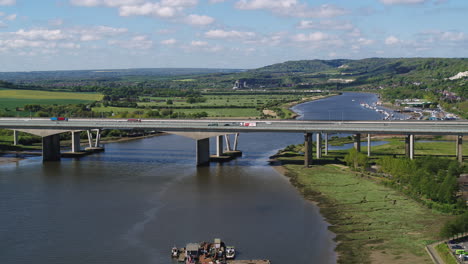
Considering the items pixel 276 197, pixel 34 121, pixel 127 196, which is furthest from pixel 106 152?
pixel 276 197

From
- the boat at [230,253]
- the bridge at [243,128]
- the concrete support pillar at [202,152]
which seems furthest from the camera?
the concrete support pillar at [202,152]

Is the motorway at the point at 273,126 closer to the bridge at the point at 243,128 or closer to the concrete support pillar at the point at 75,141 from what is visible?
the bridge at the point at 243,128

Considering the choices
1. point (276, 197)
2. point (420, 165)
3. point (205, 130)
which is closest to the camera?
point (276, 197)

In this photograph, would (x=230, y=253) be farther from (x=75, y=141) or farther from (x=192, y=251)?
(x=75, y=141)

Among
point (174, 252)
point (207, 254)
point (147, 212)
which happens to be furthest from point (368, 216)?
point (147, 212)

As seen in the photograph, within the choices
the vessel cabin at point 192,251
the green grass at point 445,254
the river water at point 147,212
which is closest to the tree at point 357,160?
the river water at point 147,212

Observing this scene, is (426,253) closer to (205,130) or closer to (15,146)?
(205,130)

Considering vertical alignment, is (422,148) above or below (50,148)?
below
